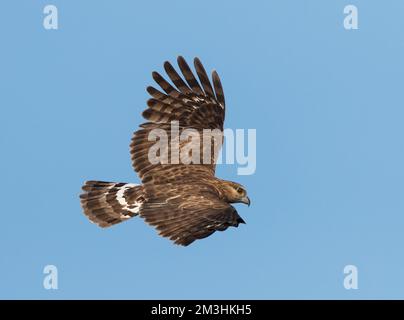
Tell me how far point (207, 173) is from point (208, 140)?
0.88m

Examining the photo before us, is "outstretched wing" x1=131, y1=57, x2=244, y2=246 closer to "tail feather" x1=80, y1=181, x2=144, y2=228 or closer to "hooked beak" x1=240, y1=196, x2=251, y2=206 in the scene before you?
"tail feather" x1=80, y1=181, x2=144, y2=228

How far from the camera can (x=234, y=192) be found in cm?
1908

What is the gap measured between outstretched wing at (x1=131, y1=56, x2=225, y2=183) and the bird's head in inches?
19.7

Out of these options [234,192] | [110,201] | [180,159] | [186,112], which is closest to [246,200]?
[234,192]

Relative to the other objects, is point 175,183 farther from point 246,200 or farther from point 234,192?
point 246,200

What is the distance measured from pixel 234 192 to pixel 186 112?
1.95m

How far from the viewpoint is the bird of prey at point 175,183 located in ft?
55.0

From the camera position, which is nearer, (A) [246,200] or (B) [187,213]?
(B) [187,213]

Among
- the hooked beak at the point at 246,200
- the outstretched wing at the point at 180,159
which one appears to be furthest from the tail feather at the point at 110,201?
the hooked beak at the point at 246,200

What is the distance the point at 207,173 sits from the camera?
19.2 meters

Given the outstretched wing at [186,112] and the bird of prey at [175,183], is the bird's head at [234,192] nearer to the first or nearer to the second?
the bird of prey at [175,183]

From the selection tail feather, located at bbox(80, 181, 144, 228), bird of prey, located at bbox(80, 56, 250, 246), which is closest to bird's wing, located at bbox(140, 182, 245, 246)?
bird of prey, located at bbox(80, 56, 250, 246)

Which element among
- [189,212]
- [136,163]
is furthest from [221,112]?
[189,212]
